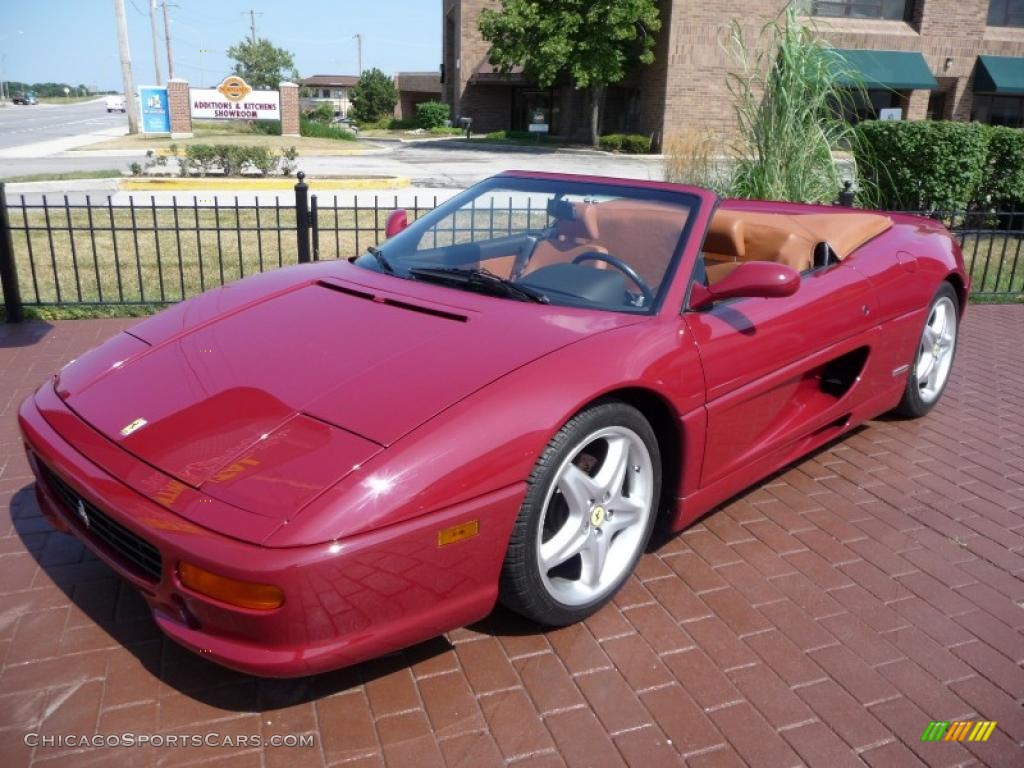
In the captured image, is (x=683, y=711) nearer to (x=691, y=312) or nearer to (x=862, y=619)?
(x=862, y=619)

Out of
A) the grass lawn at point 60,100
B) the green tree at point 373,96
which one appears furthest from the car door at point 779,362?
the grass lawn at point 60,100

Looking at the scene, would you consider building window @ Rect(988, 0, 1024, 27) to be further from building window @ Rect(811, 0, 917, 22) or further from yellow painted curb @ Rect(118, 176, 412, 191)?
yellow painted curb @ Rect(118, 176, 412, 191)

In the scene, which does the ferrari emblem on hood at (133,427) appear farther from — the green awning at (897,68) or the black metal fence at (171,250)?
the green awning at (897,68)

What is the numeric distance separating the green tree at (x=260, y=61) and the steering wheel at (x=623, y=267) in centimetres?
6921

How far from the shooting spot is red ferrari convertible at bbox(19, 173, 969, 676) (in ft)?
7.00

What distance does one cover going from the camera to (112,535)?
2406 mm

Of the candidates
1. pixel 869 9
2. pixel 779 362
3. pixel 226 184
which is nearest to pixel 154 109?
pixel 226 184

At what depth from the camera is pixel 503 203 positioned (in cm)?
424

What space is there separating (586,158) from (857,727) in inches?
1084

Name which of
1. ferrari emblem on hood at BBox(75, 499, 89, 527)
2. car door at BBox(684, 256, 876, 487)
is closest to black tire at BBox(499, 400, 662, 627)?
car door at BBox(684, 256, 876, 487)

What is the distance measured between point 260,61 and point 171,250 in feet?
211

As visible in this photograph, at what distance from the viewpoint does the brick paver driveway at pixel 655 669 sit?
91.6 inches

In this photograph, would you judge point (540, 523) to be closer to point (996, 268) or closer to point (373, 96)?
point (996, 268)

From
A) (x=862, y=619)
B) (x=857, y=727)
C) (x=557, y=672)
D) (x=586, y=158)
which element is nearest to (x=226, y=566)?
(x=557, y=672)
